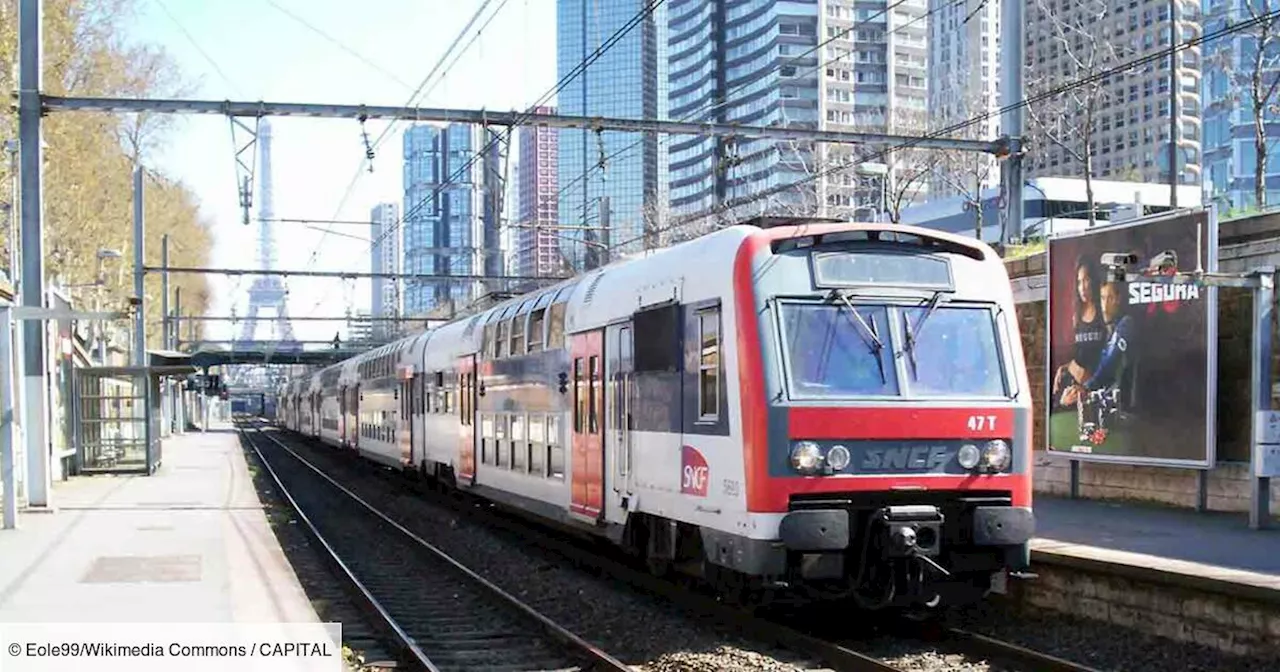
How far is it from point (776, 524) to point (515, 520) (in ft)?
35.8

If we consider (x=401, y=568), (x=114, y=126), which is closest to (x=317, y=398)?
(x=114, y=126)

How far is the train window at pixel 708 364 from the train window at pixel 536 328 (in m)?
5.32

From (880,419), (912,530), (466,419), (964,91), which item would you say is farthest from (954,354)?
(964,91)

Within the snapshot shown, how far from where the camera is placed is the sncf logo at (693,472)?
1027cm

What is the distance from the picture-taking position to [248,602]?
1086 cm

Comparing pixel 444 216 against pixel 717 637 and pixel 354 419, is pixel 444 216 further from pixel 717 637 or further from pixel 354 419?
pixel 717 637

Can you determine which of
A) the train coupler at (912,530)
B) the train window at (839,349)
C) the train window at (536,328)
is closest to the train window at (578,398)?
the train window at (536,328)

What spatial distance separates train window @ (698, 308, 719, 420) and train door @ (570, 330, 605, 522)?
263cm

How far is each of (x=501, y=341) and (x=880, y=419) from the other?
915cm

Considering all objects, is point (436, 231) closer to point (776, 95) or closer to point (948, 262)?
point (948, 262)

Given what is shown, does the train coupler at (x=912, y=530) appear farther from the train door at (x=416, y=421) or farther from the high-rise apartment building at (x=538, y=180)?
the high-rise apartment building at (x=538, y=180)

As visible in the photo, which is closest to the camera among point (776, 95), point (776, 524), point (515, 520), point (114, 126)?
point (776, 524)

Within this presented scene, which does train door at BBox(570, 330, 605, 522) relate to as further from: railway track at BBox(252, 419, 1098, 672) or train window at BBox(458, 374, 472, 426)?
train window at BBox(458, 374, 472, 426)

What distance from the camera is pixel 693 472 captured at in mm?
10500
